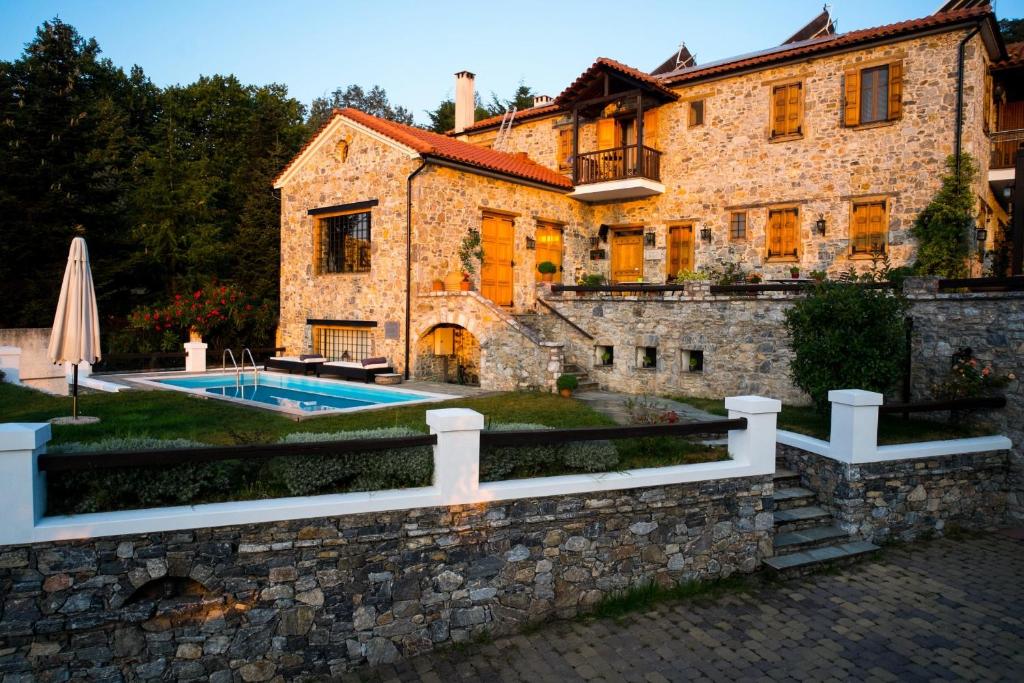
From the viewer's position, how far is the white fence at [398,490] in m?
4.23

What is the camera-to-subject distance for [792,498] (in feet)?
25.2

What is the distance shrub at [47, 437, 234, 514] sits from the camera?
4.62 metres

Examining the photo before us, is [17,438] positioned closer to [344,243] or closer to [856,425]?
[856,425]

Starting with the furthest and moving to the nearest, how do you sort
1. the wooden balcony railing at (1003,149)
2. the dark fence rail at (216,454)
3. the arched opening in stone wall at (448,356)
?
Answer: the arched opening in stone wall at (448,356), the wooden balcony railing at (1003,149), the dark fence rail at (216,454)

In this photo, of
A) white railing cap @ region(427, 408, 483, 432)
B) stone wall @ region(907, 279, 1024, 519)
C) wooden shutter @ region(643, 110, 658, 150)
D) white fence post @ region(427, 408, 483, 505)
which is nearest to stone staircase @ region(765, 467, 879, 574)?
stone wall @ region(907, 279, 1024, 519)

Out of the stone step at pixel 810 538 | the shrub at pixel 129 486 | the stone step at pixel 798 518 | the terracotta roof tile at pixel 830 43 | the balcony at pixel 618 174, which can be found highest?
the terracotta roof tile at pixel 830 43

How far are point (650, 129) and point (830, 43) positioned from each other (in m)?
4.72

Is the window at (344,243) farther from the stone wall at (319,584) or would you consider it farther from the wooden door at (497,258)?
the stone wall at (319,584)

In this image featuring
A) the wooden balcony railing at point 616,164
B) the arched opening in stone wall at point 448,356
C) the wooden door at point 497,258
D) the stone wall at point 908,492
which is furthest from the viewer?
the wooden balcony railing at point 616,164

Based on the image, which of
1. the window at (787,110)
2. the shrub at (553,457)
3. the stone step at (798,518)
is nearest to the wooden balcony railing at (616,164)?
the window at (787,110)

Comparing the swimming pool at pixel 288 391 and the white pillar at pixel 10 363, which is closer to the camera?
the swimming pool at pixel 288 391

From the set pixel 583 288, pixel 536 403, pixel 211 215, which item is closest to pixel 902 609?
pixel 536 403

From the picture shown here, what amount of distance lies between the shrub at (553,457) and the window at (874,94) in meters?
12.3

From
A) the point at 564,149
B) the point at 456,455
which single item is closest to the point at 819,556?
the point at 456,455
